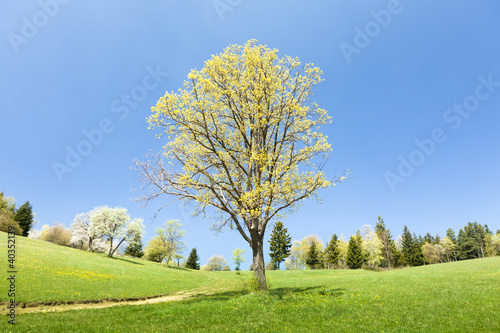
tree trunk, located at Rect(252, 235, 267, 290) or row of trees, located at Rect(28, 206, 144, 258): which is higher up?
row of trees, located at Rect(28, 206, 144, 258)

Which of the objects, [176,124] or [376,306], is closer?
[376,306]

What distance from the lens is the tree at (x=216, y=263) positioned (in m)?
108

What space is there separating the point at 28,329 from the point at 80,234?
254 ft

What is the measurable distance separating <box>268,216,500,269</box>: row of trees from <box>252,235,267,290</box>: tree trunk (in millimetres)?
54297

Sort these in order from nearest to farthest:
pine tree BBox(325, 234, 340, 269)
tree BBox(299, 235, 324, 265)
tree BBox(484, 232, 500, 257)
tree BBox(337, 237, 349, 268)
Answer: pine tree BBox(325, 234, 340, 269), tree BBox(337, 237, 349, 268), tree BBox(484, 232, 500, 257), tree BBox(299, 235, 324, 265)

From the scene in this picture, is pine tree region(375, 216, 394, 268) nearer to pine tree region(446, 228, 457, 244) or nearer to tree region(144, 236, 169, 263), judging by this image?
pine tree region(446, 228, 457, 244)

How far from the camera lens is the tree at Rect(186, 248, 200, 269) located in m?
79.4

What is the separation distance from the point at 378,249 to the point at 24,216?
4003 inches

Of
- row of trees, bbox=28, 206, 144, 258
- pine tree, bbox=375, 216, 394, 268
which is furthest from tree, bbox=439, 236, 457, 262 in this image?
row of trees, bbox=28, 206, 144, 258

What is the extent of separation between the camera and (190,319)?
1131 centimetres

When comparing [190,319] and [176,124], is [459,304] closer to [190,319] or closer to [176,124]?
[190,319]

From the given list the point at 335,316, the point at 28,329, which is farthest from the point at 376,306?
the point at 28,329

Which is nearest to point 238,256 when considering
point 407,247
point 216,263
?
point 216,263

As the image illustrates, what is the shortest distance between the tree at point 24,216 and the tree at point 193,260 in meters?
44.5
